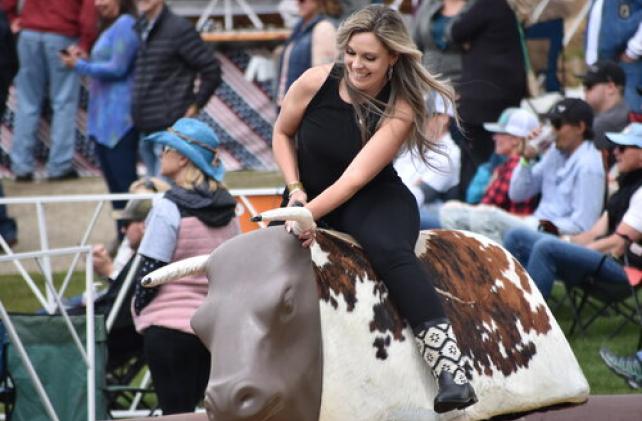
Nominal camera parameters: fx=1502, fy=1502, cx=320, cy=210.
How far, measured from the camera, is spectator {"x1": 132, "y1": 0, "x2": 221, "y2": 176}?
456 inches

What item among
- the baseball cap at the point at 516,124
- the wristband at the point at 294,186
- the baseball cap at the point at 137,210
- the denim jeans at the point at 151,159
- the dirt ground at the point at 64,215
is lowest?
the dirt ground at the point at 64,215

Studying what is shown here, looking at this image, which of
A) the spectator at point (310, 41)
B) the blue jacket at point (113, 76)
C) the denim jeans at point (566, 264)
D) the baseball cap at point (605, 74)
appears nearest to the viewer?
the denim jeans at point (566, 264)

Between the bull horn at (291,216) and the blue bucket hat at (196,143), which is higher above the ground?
the bull horn at (291,216)

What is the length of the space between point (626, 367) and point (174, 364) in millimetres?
2555

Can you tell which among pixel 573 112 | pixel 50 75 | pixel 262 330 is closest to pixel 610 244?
pixel 573 112

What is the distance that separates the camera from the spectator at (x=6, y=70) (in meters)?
11.8

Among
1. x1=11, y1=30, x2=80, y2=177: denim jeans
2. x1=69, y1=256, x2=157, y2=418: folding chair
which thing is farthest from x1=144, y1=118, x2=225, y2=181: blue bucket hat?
x1=11, y1=30, x2=80, y2=177: denim jeans

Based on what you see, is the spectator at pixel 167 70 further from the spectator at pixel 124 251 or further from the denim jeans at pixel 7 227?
the spectator at pixel 124 251

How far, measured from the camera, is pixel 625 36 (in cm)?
1089

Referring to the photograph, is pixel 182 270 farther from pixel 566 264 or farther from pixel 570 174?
pixel 570 174

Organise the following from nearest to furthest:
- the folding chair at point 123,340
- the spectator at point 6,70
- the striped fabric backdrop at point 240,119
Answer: the folding chair at point 123,340, the spectator at point 6,70, the striped fabric backdrop at point 240,119

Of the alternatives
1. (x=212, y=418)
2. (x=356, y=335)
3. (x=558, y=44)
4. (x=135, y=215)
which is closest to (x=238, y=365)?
(x=212, y=418)

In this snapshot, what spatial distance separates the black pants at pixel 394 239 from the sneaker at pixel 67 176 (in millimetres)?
9461

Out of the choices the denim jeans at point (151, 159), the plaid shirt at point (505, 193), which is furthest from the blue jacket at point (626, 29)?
the denim jeans at point (151, 159)
